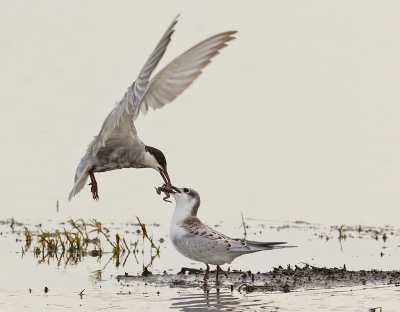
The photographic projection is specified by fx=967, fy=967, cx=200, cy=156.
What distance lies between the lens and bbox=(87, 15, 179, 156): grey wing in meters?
Answer: 9.14

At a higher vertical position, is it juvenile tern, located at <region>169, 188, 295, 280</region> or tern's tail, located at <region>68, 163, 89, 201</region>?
tern's tail, located at <region>68, 163, 89, 201</region>

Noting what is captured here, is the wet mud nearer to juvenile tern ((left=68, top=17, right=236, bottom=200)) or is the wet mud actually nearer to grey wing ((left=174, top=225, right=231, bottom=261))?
grey wing ((left=174, top=225, right=231, bottom=261))

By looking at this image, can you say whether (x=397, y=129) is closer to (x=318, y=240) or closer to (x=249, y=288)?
(x=318, y=240)

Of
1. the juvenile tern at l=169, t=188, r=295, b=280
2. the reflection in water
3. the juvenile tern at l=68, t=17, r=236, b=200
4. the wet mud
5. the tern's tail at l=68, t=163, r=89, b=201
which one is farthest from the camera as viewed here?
the tern's tail at l=68, t=163, r=89, b=201

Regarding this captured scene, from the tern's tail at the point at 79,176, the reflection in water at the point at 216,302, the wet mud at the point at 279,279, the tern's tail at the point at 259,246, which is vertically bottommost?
the reflection in water at the point at 216,302

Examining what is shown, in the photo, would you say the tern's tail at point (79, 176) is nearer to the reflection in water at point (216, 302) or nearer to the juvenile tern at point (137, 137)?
the juvenile tern at point (137, 137)

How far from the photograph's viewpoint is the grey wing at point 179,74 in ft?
33.3

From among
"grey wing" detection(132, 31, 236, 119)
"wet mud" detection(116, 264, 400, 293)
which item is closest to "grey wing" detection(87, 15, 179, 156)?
"grey wing" detection(132, 31, 236, 119)

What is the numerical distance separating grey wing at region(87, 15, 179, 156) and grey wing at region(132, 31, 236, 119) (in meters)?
0.20

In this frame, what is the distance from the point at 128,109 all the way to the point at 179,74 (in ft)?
5.12

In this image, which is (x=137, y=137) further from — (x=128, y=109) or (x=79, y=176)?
(x=128, y=109)

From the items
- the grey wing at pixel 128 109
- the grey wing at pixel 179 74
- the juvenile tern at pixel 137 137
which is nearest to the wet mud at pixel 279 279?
the juvenile tern at pixel 137 137

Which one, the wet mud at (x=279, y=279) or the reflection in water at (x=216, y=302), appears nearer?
the reflection in water at (x=216, y=302)

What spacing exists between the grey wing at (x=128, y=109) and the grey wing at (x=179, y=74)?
7.9 inches
